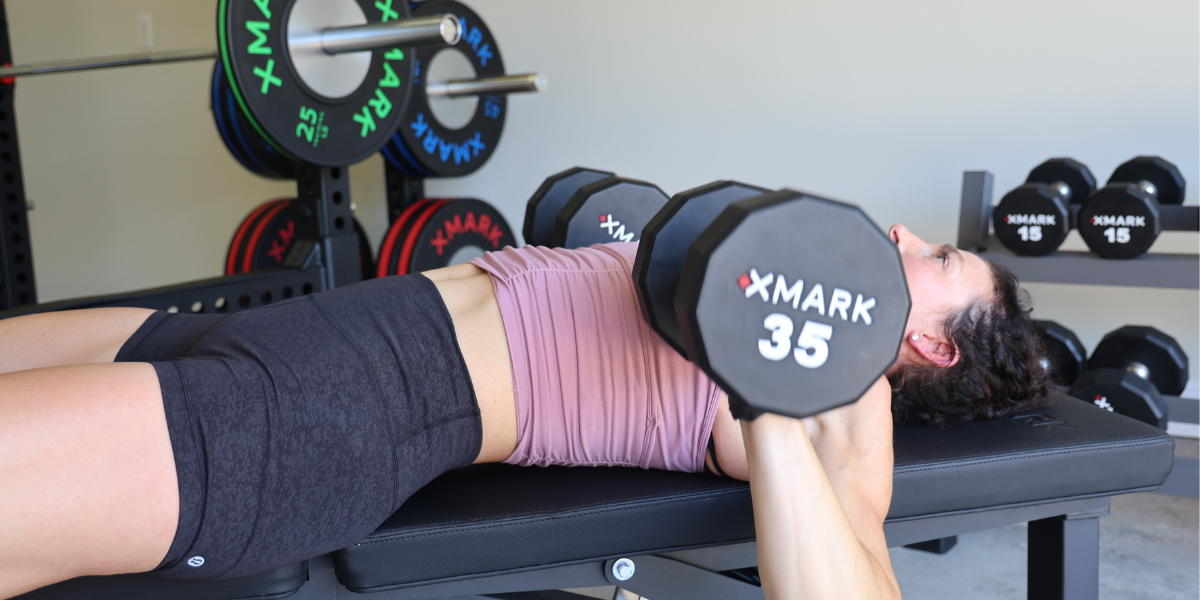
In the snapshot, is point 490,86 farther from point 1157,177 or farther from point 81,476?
point 81,476

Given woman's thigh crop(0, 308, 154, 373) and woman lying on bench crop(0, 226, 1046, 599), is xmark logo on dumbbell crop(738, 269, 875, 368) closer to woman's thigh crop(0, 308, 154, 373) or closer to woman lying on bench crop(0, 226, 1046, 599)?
woman lying on bench crop(0, 226, 1046, 599)

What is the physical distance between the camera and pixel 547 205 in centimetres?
134

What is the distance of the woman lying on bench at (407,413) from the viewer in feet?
2.23

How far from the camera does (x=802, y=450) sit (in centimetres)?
68

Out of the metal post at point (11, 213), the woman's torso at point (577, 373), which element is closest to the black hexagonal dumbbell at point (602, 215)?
the woman's torso at point (577, 373)

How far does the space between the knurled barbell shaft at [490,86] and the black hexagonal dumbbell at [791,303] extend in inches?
61.9

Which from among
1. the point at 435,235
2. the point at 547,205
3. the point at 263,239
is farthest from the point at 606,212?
the point at 263,239

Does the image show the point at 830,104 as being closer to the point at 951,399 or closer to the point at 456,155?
the point at 456,155

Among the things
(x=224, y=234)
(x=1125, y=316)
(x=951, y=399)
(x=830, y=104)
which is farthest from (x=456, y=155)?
(x=1125, y=316)

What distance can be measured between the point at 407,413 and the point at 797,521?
406mm

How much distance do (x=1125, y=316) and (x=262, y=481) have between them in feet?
6.99

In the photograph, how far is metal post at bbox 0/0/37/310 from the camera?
7.15 feet

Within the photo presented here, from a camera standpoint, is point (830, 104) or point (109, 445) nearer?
point (109, 445)

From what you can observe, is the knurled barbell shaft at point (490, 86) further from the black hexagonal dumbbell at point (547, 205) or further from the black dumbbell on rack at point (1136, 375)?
the black dumbbell on rack at point (1136, 375)
